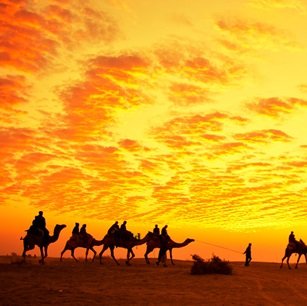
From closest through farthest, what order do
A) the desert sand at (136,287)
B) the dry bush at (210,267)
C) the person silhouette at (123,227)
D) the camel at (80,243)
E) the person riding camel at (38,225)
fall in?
the desert sand at (136,287) < the dry bush at (210,267) < the person riding camel at (38,225) < the camel at (80,243) < the person silhouette at (123,227)

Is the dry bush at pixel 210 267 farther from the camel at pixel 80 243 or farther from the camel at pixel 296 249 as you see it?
the camel at pixel 296 249

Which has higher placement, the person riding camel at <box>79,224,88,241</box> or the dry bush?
the person riding camel at <box>79,224,88,241</box>

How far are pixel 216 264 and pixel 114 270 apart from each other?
18.3 feet

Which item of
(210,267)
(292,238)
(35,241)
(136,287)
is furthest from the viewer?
(292,238)

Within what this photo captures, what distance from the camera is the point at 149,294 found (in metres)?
21.9

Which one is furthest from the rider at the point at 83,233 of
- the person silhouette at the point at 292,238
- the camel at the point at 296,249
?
the person silhouette at the point at 292,238

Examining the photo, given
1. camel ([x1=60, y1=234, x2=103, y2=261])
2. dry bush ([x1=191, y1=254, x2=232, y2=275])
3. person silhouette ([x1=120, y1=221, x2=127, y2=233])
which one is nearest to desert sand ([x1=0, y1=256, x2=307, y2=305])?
dry bush ([x1=191, y1=254, x2=232, y2=275])

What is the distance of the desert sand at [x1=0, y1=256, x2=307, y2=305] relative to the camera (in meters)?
20.2

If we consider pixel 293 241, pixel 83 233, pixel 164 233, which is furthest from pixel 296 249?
pixel 83 233

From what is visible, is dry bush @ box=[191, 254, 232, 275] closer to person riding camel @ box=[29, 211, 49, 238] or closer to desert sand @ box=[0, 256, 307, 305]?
desert sand @ box=[0, 256, 307, 305]

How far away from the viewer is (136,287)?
24297 mm

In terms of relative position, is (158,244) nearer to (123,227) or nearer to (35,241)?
(123,227)

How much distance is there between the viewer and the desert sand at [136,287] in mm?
20234

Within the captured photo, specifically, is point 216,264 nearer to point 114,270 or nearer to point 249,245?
point 114,270
